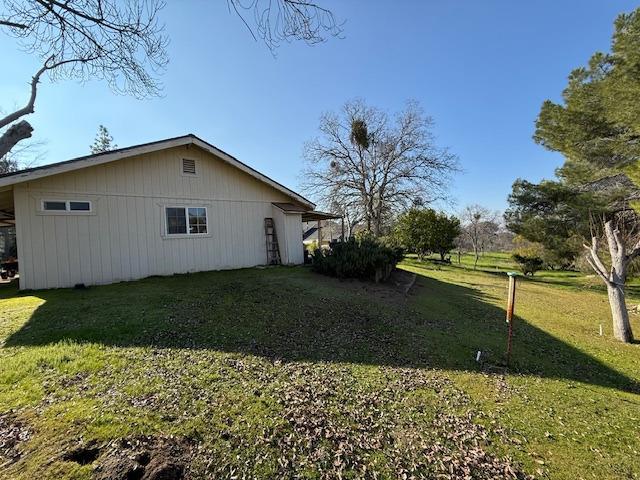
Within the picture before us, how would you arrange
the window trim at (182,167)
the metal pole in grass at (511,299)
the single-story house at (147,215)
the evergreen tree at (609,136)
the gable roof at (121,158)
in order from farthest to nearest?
the window trim at (182,167) < the single-story house at (147,215) < the evergreen tree at (609,136) < the gable roof at (121,158) < the metal pole in grass at (511,299)

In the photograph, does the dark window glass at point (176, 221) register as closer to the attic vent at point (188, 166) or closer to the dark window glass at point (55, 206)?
the attic vent at point (188, 166)

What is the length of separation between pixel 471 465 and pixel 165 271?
9.57 metres

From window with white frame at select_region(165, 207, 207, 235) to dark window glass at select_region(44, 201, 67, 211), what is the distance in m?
2.58

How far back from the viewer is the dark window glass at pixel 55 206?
7894 millimetres

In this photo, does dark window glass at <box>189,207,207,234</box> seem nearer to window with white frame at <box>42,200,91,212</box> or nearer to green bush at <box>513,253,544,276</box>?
window with white frame at <box>42,200,91,212</box>

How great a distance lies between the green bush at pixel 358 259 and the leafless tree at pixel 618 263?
5809 mm

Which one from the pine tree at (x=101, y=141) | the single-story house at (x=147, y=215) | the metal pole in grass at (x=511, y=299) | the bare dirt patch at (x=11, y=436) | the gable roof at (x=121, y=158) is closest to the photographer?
the bare dirt patch at (x=11, y=436)

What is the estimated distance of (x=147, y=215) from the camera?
9.35m

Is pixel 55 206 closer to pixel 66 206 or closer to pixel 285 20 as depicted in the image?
pixel 66 206

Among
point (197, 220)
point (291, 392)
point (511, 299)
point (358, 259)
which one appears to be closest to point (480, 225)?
point (358, 259)

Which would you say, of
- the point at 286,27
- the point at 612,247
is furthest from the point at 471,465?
the point at 612,247

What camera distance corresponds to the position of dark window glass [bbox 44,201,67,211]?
789 cm

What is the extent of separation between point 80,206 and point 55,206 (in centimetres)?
53

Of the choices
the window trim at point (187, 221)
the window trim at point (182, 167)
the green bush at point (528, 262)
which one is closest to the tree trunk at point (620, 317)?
the window trim at point (187, 221)
